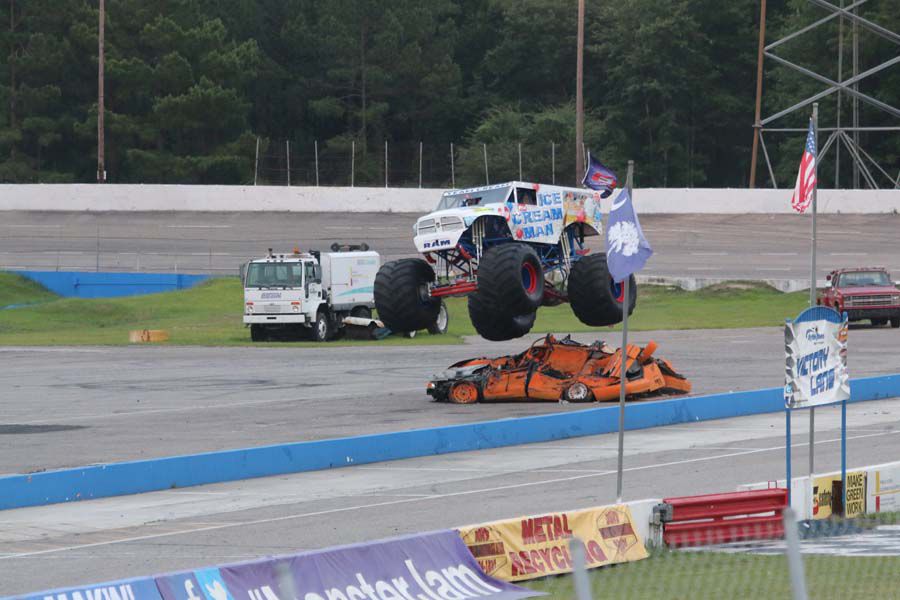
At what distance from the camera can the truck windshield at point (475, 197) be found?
24156mm

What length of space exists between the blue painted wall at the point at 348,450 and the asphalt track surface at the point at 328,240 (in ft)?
88.4

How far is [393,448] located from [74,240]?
137 feet

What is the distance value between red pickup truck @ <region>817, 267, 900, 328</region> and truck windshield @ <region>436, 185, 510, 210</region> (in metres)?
18.2

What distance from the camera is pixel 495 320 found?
2302 centimetres

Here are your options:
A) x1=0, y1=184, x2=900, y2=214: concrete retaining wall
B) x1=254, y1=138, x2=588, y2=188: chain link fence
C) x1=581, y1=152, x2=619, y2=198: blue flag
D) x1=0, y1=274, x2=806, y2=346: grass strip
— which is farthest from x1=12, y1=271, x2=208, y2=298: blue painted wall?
x1=581, y1=152, x2=619, y2=198: blue flag

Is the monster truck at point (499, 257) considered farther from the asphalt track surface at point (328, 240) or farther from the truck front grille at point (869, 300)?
the asphalt track surface at point (328, 240)

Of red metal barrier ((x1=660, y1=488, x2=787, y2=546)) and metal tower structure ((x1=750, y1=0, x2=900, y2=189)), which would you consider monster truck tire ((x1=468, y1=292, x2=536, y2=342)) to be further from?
metal tower structure ((x1=750, y1=0, x2=900, y2=189))

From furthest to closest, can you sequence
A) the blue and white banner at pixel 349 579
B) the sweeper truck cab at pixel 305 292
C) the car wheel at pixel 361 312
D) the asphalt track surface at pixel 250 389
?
1. the car wheel at pixel 361 312
2. the sweeper truck cab at pixel 305 292
3. the asphalt track surface at pixel 250 389
4. the blue and white banner at pixel 349 579

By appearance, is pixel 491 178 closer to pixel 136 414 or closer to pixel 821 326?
pixel 136 414

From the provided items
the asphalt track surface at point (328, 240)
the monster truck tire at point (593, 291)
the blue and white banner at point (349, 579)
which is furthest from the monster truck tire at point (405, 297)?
the asphalt track surface at point (328, 240)

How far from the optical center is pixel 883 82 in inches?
3258

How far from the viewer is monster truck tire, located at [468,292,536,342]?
2286cm

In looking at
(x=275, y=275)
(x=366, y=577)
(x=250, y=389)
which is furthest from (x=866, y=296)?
(x=366, y=577)

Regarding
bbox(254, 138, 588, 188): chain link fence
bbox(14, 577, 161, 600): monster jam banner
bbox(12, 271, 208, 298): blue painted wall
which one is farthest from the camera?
bbox(254, 138, 588, 188): chain link fence
